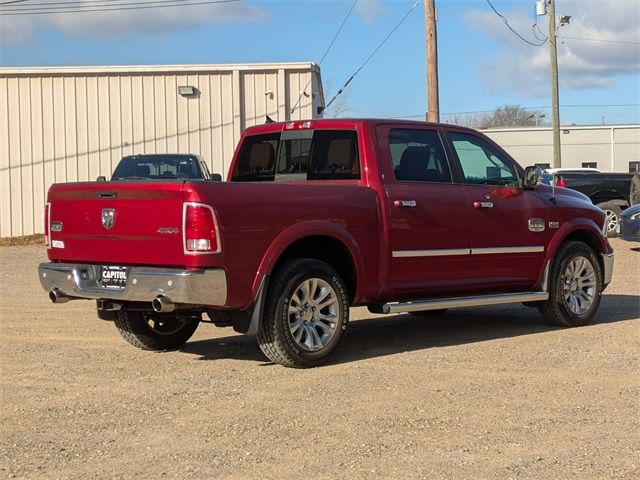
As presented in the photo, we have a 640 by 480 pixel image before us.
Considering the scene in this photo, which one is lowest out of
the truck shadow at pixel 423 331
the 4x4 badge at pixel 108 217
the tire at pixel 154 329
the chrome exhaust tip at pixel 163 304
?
the truck shadow at pixel 423 331

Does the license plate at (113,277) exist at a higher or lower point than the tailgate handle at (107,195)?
lower

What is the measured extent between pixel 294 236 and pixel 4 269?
10703 millimetres

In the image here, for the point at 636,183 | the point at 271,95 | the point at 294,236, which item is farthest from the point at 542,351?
the point at 271,95

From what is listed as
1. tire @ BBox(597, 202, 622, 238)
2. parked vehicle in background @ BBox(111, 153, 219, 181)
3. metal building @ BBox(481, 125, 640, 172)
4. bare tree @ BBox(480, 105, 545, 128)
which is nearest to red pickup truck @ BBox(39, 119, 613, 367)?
parked vehicle in background @ BBox(111, 153, 219, 181)

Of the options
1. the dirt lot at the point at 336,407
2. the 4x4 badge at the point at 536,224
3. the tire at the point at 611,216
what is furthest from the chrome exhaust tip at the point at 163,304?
the tire at the point at 611,216

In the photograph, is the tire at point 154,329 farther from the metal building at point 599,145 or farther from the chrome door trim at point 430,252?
the metal building at point 599,145

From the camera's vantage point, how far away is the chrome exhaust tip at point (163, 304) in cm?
608

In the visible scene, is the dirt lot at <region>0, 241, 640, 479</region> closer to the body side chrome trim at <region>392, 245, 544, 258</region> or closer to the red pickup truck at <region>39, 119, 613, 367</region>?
the red pickup truck at <region>39, 119, 613, 367</region>

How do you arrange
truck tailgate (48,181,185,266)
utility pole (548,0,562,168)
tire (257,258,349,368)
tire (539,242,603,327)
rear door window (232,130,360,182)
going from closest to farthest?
truck tailgate (48,181,185,266) < tire (257,258,349,368) < rear door window (232,130,360,182) < tire (539,242,603,327) < utility pole (548,0,562,168)

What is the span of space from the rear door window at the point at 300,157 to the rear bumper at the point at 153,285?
1.87 m

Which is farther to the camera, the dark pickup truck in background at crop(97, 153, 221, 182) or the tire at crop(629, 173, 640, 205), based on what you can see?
the tire at crop(629, 173, 640, 205)

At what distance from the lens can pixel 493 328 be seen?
8.87m

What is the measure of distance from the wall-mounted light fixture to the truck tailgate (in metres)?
15.5

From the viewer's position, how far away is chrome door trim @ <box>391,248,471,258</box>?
289 inches
